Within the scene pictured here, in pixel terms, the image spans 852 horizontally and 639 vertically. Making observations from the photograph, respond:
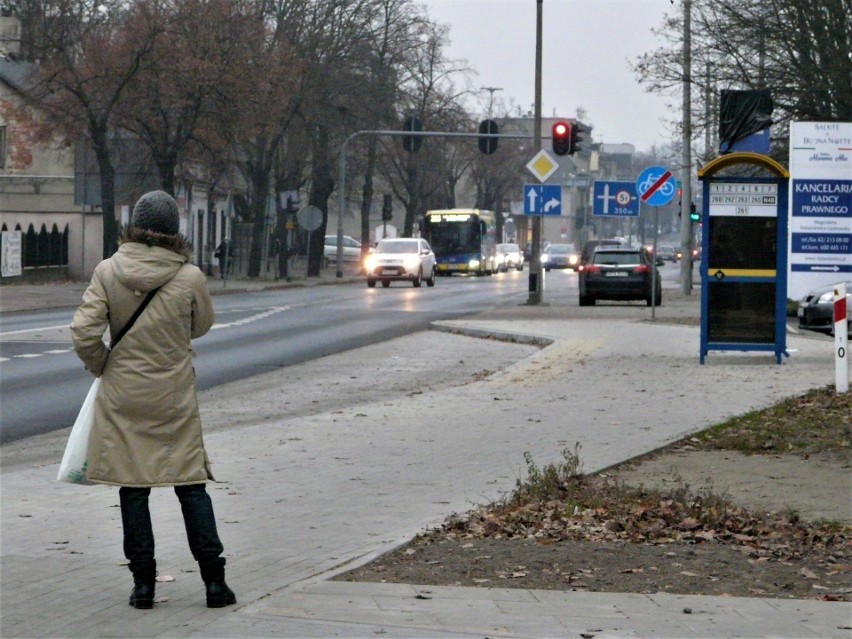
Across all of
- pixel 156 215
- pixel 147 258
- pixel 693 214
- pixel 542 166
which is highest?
pixel 542 166

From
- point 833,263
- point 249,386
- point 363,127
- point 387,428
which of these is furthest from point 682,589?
point 363,127

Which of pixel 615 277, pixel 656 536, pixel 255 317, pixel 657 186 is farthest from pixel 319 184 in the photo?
pixel 656 536

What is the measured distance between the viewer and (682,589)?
22.4 feet

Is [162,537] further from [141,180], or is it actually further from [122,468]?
[141,180]

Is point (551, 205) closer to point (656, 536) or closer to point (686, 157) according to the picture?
point (686, 157)

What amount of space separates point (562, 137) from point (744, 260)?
19822 mm

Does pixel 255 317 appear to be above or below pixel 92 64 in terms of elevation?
below

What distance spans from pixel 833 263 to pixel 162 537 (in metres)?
25.9

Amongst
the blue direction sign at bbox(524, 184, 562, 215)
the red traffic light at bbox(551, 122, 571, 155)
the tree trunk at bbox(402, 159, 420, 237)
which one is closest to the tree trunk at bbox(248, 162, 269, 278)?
the red traffic light at bbox(551, 122, 571, 155)

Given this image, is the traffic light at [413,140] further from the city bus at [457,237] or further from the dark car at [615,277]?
the city bus at [457,237]

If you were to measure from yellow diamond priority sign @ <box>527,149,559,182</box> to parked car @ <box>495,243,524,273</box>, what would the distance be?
5230cm

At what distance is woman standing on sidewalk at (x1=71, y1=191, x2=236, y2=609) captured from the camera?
657 cm

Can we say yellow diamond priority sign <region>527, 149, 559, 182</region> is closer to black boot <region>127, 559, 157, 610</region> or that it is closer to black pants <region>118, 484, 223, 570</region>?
black pants <region>118, 484, 223, 570</region>

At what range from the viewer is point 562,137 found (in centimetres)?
3906
